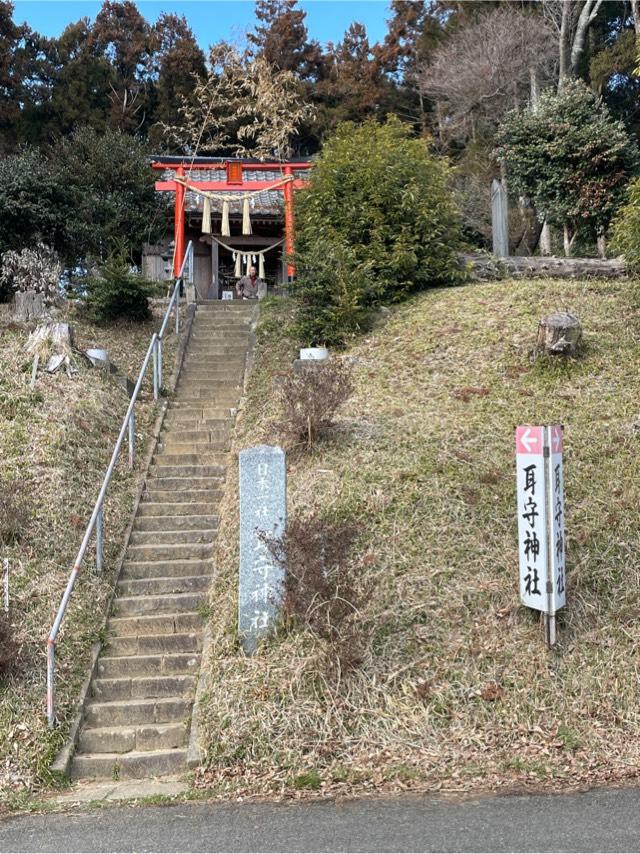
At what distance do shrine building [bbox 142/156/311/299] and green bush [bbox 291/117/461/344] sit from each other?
11.8ft

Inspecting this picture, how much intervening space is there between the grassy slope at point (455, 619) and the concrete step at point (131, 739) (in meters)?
0.39

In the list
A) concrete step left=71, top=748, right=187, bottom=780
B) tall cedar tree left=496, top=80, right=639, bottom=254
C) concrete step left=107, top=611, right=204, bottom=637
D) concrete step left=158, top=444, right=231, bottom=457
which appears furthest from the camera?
tall cedar tree left=496, top=80, right=639, bottom=254

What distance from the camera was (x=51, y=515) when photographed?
811 cm

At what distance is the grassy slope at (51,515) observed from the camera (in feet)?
19.2

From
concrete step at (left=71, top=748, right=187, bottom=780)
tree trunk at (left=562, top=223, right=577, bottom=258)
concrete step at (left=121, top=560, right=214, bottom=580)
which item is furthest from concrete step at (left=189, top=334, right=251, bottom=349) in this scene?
concrete step at (left=71, top=748, right=187, bottom=780)

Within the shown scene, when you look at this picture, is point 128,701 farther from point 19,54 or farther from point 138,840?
point 19,54

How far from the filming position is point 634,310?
1157cm

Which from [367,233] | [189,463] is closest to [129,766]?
[189,463]

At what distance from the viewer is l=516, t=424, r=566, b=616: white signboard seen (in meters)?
6.10

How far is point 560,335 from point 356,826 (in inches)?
286

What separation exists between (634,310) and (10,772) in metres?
10.2

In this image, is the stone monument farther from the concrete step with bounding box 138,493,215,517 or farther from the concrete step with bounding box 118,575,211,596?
the concrete step with bounding box 138,493,215,517

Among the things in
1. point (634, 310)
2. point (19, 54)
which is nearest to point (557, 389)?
point (634, 310)

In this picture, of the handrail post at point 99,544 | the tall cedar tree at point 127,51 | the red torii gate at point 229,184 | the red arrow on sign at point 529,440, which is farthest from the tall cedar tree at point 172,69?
the red arrow on sign at point 529,440
